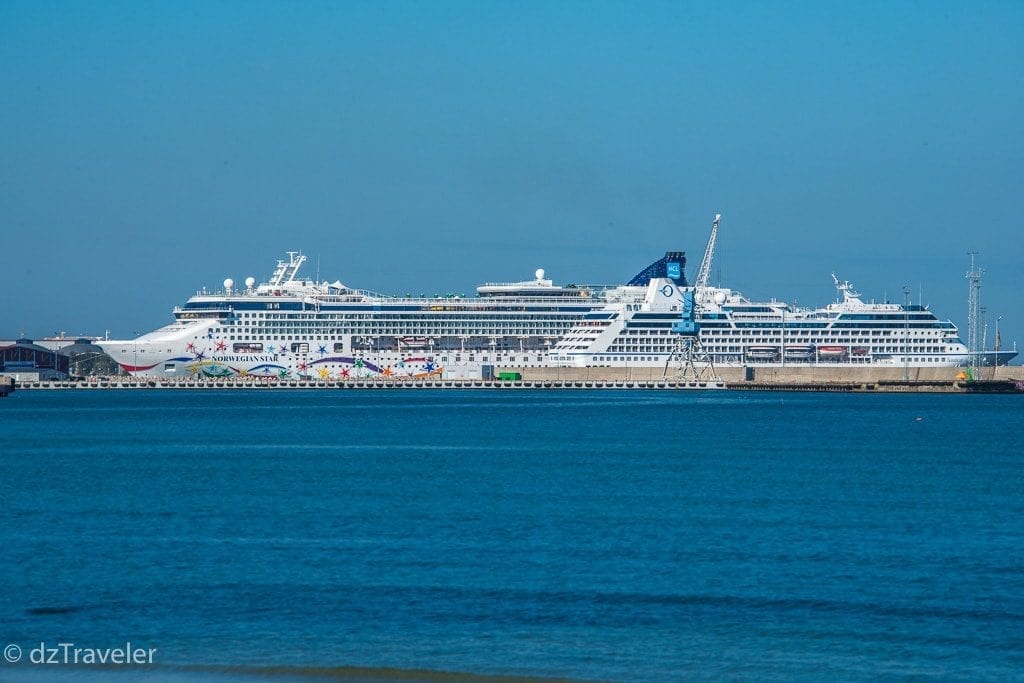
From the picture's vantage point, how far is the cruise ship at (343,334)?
8538 centimetres

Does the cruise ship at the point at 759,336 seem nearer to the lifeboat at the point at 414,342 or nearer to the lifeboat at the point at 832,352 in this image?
the lifeboat at the point at 832,352

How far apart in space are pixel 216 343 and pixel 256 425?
115ft

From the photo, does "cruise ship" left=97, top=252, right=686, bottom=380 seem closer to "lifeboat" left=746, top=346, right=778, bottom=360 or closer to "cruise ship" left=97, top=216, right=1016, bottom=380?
"cruise ship" left=97, top=216, right=1016, bottom=380

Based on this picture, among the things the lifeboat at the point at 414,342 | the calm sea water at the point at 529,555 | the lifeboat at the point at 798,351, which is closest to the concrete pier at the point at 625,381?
the lifeboat at the point at 798,351

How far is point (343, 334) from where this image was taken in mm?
86688

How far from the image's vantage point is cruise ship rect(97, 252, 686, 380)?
280 ft

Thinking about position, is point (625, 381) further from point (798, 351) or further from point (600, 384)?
point (798, 351)

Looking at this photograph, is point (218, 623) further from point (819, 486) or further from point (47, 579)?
point (819, 486)

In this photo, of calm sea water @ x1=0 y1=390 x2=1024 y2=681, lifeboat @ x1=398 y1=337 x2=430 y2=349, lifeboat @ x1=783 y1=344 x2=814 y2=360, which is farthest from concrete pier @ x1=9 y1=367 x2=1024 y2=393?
calm sea water @ x1=0 y1=390 x2=1024 y2=681

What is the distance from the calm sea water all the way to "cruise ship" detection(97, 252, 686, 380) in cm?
4361

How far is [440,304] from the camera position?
87625 millimetres

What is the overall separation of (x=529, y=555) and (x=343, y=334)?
67.7 metres

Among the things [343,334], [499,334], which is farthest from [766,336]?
[343,334]

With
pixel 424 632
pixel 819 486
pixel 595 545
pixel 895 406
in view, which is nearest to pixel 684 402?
pixel 895 406
